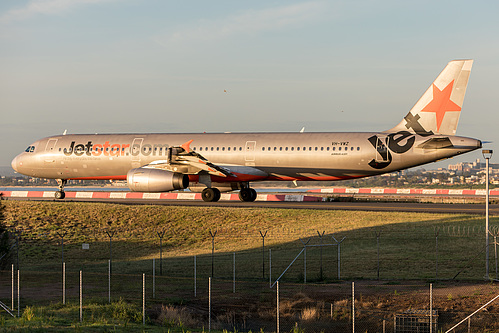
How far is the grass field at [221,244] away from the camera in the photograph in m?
25.2

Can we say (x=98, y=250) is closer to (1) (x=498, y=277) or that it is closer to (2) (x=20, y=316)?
(2) (x=20, y=316)

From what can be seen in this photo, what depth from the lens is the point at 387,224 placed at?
36.2 meters

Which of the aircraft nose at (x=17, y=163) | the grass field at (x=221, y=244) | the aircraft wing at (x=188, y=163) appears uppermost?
the aircraft nose at (x=17, y=163)

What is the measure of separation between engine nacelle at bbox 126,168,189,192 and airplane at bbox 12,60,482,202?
2.5 inches

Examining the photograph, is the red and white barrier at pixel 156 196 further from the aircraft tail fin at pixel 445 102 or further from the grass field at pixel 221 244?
the aircraft tail fin at pixel 445 102

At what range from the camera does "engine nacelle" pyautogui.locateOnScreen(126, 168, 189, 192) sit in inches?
1571

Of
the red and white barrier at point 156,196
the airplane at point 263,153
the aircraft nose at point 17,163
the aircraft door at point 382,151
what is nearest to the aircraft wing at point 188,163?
the airplane at point 263,153

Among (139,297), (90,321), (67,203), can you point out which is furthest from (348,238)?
(67,203)

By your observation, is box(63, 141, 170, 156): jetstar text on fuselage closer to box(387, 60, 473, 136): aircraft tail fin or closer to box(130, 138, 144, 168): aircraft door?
box(130, 138, 144, 168): aircraft door

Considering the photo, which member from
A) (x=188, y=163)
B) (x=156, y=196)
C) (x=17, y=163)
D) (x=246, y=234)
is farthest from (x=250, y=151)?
(x=17, y=163)

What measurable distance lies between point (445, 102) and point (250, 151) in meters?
12.9

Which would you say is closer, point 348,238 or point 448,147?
point 348,238

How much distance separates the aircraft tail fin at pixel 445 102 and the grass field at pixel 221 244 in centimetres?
560

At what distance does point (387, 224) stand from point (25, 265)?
20001 mm
